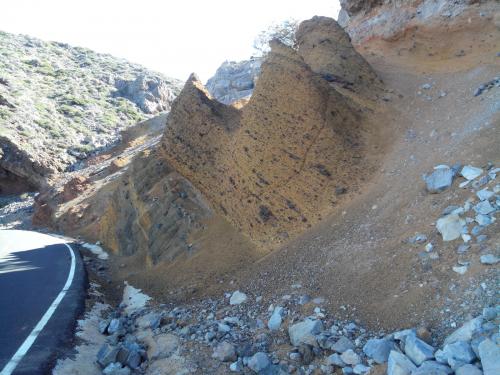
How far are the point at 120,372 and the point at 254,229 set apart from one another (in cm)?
402

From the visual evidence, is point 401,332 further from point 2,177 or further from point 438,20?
point 2,177

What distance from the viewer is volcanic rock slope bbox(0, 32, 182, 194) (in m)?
35.5

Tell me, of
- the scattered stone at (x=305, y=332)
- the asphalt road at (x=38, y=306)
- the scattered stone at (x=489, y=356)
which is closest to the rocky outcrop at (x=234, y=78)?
the asphalt road at (x=38, y=306)

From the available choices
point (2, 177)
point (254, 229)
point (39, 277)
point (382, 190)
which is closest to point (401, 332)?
point (382, 190)

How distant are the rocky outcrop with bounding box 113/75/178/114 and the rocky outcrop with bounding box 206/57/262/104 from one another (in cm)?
913

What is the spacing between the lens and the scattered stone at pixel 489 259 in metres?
4.60

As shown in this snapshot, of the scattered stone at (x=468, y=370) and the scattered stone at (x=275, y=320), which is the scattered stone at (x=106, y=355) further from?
the scattered stone at (x=468, y=370)

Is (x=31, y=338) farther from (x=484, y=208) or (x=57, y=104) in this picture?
(x=57, y=104)

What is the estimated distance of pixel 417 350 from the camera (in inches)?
164

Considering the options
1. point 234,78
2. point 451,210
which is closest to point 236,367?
point 451,210

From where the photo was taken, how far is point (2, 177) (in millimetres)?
36250

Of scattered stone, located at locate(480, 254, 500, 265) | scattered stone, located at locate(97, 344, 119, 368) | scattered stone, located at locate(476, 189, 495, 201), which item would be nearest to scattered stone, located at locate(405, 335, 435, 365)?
scattered stone, located at locate(480, 254, 500, 265)

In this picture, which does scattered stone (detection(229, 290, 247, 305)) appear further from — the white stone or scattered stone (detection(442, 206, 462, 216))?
the white stone

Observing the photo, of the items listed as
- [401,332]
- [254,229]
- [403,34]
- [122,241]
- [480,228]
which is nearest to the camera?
[401,332]
